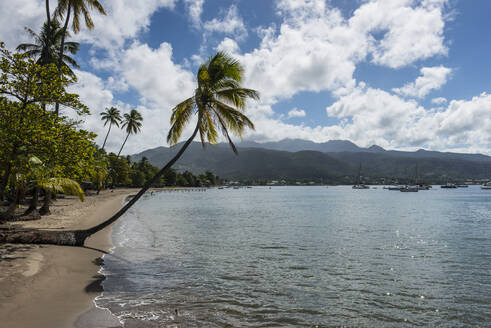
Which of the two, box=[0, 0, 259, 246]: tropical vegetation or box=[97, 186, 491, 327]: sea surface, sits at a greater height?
box=[0, 0, 259, 246]: tropical vegetation

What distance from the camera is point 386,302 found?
330 inches

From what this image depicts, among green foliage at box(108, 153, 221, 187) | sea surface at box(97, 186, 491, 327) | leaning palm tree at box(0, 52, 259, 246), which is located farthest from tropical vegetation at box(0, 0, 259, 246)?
green foliage at box(108, 153, 221, 187)

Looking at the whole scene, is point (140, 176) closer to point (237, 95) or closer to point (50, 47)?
point (50, 47)

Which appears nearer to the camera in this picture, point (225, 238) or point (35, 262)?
point (35, 262)

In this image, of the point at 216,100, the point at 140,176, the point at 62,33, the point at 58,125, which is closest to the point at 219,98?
the point at 216,100

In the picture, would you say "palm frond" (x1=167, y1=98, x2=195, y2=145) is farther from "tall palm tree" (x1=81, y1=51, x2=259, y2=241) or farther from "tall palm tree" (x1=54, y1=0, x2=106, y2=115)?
"tall palm tree" (x1=54, y1=0, x2=106, y2=115)

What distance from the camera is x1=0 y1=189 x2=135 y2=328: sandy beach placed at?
6414 millimetres

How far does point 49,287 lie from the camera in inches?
329

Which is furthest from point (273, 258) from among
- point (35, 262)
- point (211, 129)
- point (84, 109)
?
point (84, 109)

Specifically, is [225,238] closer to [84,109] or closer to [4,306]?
[84,109]

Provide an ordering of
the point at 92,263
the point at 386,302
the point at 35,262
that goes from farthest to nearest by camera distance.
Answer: the point at 92,263 < the point at 35,262 < the point at 386,302

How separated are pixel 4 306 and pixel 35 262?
4170 millimetres

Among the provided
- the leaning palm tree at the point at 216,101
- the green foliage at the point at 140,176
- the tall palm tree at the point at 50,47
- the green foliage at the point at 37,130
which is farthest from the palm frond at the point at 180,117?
the green foliage at the point at 140,176

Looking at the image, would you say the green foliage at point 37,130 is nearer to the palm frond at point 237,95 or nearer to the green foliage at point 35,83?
the green foliage at point 35,83
